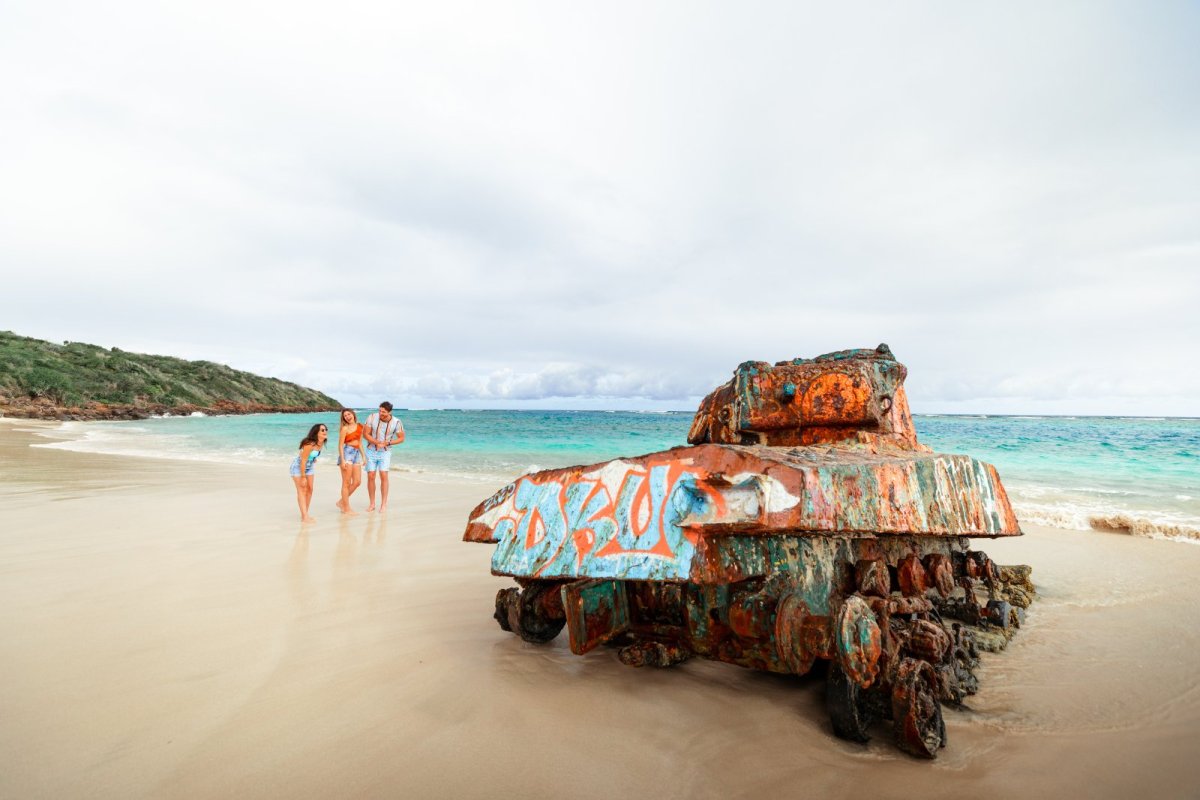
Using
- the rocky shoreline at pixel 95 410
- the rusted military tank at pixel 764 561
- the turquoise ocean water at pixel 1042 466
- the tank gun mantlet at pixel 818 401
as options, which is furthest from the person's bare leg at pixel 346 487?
the rocky shoreline at pixel 95 410

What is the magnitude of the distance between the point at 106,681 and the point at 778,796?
3.01 meters

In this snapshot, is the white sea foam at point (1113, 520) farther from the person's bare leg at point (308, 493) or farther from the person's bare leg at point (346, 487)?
the person's bare leg at point (308, 493)

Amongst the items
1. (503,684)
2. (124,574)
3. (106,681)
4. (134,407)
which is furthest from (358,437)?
(134,407)

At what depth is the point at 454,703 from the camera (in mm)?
2705

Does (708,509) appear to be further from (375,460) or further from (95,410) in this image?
(95,410)

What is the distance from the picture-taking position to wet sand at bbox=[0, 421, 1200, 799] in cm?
217

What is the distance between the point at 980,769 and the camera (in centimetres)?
226

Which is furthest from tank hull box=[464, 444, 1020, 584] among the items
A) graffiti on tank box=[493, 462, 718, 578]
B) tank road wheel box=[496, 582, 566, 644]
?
tank road wheel box=[496, 582, 566, 644]

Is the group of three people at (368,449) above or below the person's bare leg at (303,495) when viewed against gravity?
above

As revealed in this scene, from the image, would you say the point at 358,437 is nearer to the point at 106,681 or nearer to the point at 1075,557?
the point at 106,681

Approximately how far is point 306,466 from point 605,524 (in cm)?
614

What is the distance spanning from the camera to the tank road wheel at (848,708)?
2.39 meters

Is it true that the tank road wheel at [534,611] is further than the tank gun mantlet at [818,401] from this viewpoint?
No

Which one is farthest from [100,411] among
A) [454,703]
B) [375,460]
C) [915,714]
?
[915,714]
